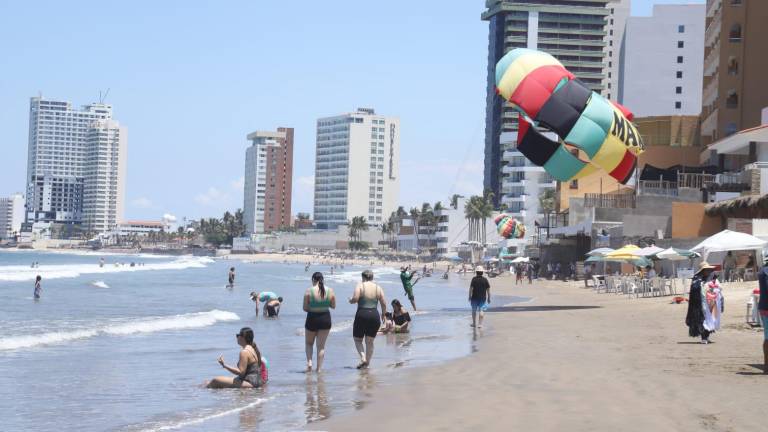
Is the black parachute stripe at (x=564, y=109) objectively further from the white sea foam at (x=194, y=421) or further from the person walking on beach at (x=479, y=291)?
the white sea foam at (x=194, y=421)

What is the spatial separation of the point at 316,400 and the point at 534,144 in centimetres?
1896

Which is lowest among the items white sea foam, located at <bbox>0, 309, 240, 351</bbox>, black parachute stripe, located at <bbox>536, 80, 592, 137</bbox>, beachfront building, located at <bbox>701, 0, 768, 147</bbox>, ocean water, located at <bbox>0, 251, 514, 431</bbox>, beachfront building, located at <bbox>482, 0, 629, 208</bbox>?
white sea foam, located at <bbox>0, 309, 240, 351</bbox>

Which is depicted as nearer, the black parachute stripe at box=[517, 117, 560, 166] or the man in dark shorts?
the man in dark shorts

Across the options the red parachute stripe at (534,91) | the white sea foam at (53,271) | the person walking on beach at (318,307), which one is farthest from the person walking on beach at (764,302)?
the white sea foam at (53,271)

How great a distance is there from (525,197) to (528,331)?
3679 inches

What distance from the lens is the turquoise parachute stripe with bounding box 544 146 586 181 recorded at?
28844 mm

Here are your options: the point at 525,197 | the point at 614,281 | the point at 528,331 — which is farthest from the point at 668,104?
the point at 528,331

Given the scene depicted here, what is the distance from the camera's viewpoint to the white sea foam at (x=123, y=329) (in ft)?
65.8

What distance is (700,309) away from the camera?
51.2 ft

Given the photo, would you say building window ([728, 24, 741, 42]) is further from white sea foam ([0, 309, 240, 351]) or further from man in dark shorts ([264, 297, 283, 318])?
man in dark shorts ([264, 297, 283, 318])

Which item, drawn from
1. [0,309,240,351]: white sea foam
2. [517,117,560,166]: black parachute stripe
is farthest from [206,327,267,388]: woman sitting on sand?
[517,117,560,166]: black parachute stripe

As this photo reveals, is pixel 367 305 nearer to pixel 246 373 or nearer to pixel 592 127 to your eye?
pixel 246 373

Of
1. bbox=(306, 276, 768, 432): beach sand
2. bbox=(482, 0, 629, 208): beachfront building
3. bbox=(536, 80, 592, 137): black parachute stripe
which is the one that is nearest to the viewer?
bbox=(306, 276, 768, 432): beach sand

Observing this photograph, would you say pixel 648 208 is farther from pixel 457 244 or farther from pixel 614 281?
pixel 457 244
